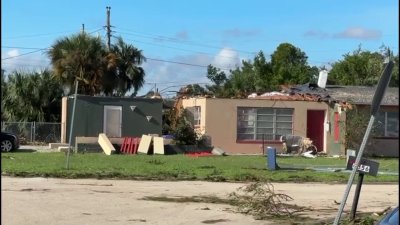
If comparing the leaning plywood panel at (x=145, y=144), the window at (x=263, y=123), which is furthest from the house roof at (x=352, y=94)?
the leaning plywood panel at (x=145, y=144)

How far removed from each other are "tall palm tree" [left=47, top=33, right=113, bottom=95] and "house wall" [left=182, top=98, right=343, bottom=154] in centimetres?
810

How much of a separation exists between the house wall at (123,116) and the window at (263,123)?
4.18 m

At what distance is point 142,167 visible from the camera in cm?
2069

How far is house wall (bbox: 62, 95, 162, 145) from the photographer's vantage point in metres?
31.4

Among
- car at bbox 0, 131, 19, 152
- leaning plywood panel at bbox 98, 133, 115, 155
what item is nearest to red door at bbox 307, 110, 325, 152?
leaning plywood panel at bbox 98, 133, 115, 155

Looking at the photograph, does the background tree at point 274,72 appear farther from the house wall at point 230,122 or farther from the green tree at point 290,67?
the house wall at point 230,122

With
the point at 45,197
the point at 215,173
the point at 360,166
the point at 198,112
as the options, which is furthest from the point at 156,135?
the point at 360,166

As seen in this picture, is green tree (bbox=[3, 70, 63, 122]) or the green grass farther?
green tree (bbox=[3, 70, 63, 122])

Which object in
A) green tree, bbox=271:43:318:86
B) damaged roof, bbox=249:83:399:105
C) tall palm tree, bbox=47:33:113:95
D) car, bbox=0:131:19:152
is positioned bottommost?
car, bbox=0:131:19:152

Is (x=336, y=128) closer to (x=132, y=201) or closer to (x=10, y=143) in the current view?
(x=10, y=143)

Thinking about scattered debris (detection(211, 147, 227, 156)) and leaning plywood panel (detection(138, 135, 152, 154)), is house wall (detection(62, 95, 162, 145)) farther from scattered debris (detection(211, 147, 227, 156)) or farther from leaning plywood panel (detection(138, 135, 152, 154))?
scattered debris (detection(211, 147, 227, 156))

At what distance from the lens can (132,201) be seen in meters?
13.2

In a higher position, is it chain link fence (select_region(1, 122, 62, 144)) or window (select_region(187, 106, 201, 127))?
window (select_region(187, 106, 201, 127))

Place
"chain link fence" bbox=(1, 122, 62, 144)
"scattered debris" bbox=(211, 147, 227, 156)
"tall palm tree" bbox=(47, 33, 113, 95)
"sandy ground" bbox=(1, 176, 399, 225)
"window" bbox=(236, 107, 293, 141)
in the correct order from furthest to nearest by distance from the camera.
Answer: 1. "chain link fence" bbox=(1, 122, 62, 144)
2. "tall palm tree" bbox=(47, 33, 113, 95)
3. "window" bbox=(236, 107, 293, 141)
4. "scattered debris" bbox=(211, 147, 227, 156)
5. "sandy ground" bbox=(1, 176, 399, 225)
